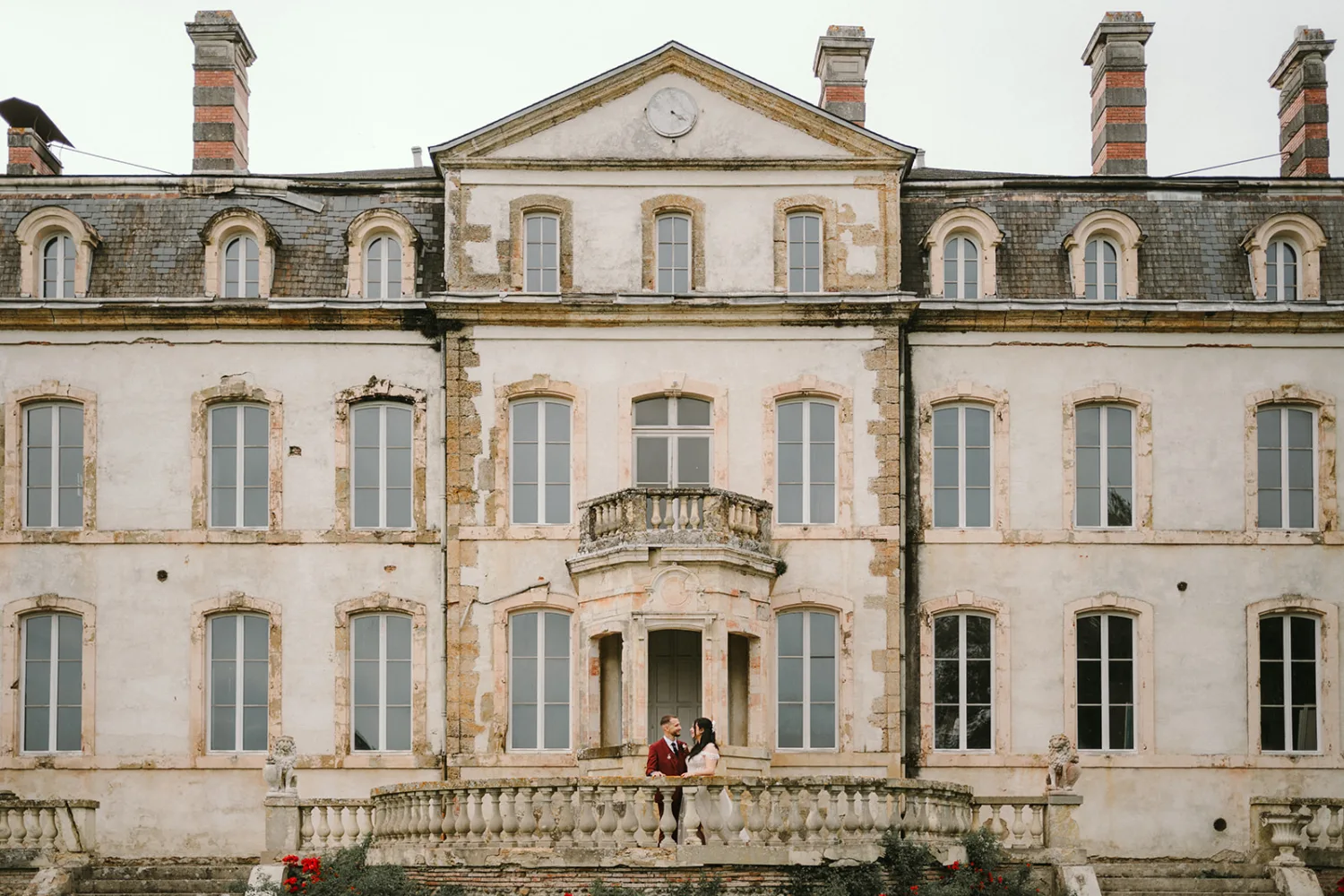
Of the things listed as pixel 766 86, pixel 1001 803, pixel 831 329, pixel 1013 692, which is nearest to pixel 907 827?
pixel 1001 803

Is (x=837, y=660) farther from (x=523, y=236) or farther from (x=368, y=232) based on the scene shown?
(x=368, y=232)

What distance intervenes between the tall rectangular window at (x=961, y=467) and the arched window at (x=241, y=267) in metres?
10.8

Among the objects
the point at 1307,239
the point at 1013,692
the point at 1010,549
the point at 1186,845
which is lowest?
the point at 1186,845

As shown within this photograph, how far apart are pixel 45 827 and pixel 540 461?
29.2ft

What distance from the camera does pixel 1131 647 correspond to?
30.2 metres

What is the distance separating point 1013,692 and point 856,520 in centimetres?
349

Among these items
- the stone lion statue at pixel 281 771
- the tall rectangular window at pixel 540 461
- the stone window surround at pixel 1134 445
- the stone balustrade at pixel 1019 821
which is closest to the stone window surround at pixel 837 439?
the tall rectangular window at pixel 540 461

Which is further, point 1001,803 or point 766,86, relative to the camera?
point 766,86

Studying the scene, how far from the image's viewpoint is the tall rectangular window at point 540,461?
30.1 m

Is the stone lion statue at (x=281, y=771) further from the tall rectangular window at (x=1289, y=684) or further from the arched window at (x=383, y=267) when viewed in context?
the tall rectangular window at (x=1289, y=684)

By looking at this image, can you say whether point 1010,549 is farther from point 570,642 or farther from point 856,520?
point 570,642

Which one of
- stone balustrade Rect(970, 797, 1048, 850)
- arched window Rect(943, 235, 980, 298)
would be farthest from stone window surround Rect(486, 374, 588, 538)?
stone balustrade Rect(970, 797, 1048, 850)

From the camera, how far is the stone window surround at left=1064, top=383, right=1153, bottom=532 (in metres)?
30.3

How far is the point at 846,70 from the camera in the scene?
33.1 m
